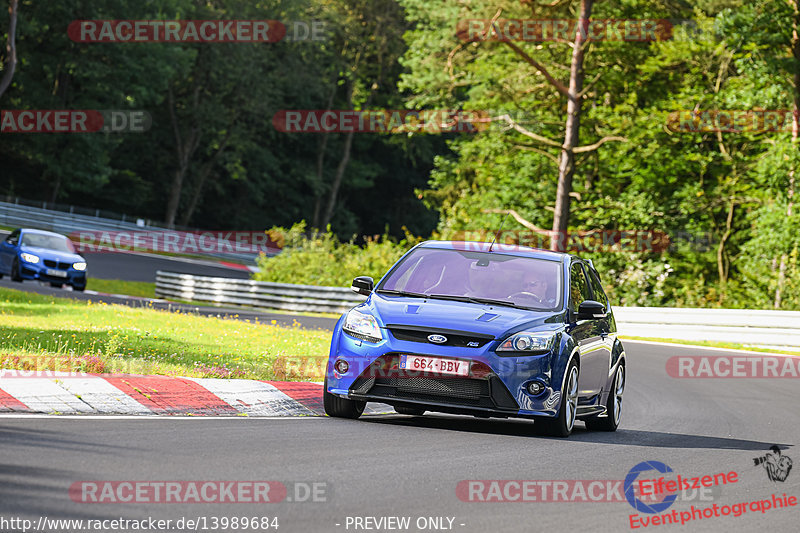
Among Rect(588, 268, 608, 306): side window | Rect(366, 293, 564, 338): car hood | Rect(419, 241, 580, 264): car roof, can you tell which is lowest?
Rect(366, 293, 564, 338): car hood

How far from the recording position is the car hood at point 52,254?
31656mm

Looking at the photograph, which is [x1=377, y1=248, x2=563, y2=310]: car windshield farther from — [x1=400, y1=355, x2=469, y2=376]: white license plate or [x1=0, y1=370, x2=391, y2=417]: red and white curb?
[x1=0, y1=370, x2=391, y2=417]: red and white curb

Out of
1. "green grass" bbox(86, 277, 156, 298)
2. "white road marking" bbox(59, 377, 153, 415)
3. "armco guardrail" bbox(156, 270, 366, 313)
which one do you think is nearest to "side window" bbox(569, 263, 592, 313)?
"white road marking" bbox(59, 377, 153, 415)

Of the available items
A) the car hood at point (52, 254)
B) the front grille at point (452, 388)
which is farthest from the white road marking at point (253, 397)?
the car hood at point (52, 254)

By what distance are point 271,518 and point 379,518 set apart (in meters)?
0.59

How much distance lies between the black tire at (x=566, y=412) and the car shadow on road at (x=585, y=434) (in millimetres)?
69

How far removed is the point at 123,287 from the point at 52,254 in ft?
23.8

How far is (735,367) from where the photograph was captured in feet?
71.4

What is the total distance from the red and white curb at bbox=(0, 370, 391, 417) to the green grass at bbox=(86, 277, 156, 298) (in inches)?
1051

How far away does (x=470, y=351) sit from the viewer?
383 inches

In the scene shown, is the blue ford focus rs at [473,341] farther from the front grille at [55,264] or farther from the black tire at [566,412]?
the front grille at [55,264]

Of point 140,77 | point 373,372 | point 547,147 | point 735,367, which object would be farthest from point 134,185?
point 373,372

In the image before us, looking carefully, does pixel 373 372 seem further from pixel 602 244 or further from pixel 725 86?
pixel 725 86

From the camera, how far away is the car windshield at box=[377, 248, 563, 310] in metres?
11.0
